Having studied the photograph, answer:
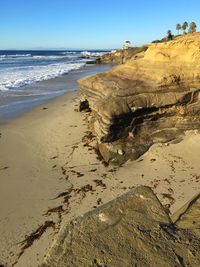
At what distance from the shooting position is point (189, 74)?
8.03 metres

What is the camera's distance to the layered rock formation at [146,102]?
7.24 m

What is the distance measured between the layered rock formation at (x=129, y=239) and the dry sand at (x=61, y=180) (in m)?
2.36

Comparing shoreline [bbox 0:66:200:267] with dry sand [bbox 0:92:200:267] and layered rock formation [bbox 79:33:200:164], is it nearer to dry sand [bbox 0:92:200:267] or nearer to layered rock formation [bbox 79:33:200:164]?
dry sand [bbox 0:92:200:267]

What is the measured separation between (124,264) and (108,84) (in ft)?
21.5

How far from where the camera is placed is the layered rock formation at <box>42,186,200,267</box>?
201 centimetres

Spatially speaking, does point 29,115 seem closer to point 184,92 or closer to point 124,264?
point 184,92

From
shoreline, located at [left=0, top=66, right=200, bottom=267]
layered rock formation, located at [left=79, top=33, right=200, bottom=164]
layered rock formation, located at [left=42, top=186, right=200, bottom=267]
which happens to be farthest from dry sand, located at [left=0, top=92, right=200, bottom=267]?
layered rock formation, located at [left=42, top=186, right=200, bottom=267]

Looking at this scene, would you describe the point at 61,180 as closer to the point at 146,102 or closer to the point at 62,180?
the point at 62,180

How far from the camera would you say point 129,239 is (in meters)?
2.18

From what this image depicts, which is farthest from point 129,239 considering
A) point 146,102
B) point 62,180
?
point 146,102

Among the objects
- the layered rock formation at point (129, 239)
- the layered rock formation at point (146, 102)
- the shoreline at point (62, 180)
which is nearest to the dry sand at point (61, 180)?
the shoreline at point (62, 180)

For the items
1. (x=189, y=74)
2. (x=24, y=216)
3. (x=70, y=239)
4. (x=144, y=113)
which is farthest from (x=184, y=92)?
(x=70, y=239)

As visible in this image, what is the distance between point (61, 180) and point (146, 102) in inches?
108

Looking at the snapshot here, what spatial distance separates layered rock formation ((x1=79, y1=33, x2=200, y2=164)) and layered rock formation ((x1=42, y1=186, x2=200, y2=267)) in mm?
4673
